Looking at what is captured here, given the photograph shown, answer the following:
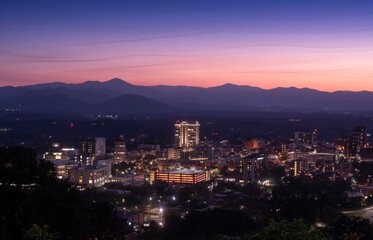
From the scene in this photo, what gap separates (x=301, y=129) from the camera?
219 feet

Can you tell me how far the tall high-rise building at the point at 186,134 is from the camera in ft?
153

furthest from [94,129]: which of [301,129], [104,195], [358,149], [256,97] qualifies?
[256,97]

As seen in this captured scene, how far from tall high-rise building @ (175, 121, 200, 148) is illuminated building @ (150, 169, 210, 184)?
19915mm

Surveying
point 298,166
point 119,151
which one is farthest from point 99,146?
point 298,166

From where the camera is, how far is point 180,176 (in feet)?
83.5

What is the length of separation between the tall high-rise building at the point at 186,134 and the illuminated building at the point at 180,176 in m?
19.9

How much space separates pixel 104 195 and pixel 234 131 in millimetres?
49905

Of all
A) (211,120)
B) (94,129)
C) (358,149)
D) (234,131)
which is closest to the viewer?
(358,149)

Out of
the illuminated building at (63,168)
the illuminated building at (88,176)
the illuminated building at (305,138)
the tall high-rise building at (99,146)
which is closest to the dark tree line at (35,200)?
the illuminated building at (88,176)

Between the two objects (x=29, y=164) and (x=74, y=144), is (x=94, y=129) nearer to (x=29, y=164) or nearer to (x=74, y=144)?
(x=74, y=144)

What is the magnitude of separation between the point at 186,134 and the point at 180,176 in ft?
69.8

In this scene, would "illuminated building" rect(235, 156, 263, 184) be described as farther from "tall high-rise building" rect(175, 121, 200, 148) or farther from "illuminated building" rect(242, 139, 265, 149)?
"tall high-rise building" rect(175, 121, 200, 148)

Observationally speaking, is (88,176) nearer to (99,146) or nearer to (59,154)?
(59,154)

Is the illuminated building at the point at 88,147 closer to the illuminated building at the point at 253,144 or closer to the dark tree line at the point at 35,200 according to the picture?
the illuminated building at the point at 253,144
